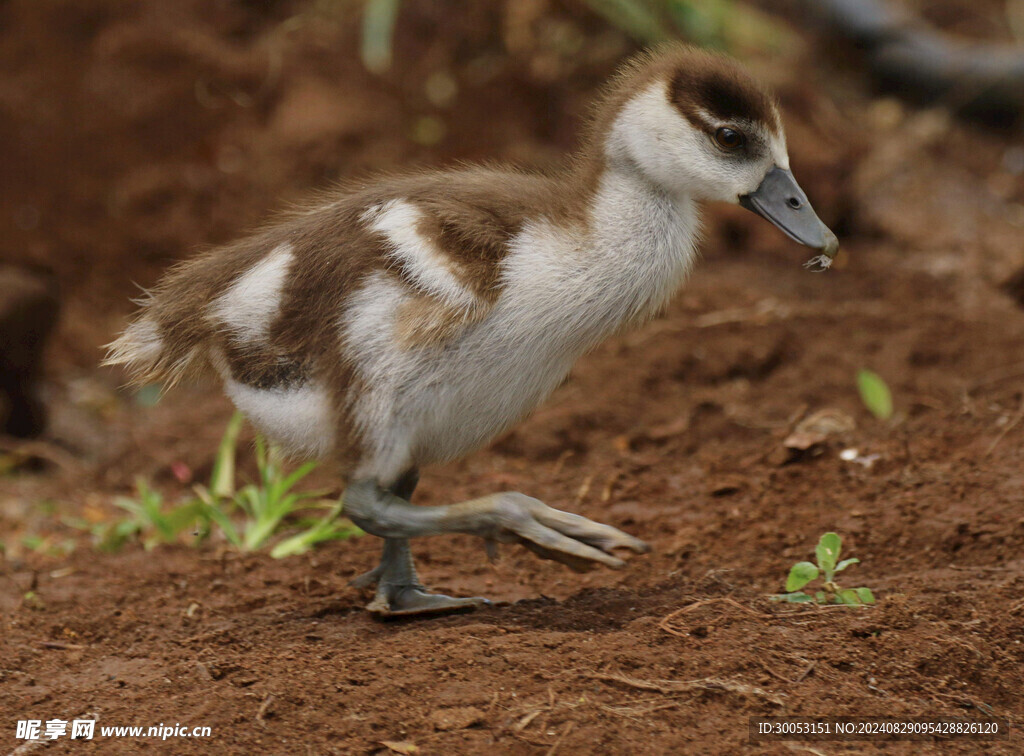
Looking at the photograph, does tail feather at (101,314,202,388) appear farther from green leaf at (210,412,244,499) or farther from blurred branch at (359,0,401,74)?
blurred branch at (359,0,401,74)

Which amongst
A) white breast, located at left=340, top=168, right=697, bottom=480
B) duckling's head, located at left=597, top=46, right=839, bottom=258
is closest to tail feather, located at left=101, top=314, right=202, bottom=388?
white breast, located at left=340, top=168, right=697, bottom=480

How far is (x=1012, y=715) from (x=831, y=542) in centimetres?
79

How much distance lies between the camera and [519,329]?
3389 mm

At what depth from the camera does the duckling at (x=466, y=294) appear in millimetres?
3342

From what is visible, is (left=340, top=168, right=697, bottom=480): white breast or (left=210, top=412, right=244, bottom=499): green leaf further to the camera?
(left=210, top=412, right=244, bottom=499): green leaf

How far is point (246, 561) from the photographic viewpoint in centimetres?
453

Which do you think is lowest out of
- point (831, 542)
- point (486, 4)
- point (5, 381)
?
point (5, 381)

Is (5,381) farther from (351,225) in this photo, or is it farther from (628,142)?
(628,142)

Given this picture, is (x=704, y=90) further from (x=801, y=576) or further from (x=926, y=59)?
(x=926, y=59)

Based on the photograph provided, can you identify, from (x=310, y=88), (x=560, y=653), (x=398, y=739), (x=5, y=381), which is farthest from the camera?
(x=310, y=88)

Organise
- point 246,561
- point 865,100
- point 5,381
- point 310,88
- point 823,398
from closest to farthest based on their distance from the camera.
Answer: point 246,561, point 823,398, point 5,381, point 310,88, point 865,100

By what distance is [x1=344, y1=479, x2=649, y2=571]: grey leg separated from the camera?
3.33m

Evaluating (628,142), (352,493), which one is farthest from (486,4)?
(352,493)

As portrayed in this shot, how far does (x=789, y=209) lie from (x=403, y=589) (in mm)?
1712
